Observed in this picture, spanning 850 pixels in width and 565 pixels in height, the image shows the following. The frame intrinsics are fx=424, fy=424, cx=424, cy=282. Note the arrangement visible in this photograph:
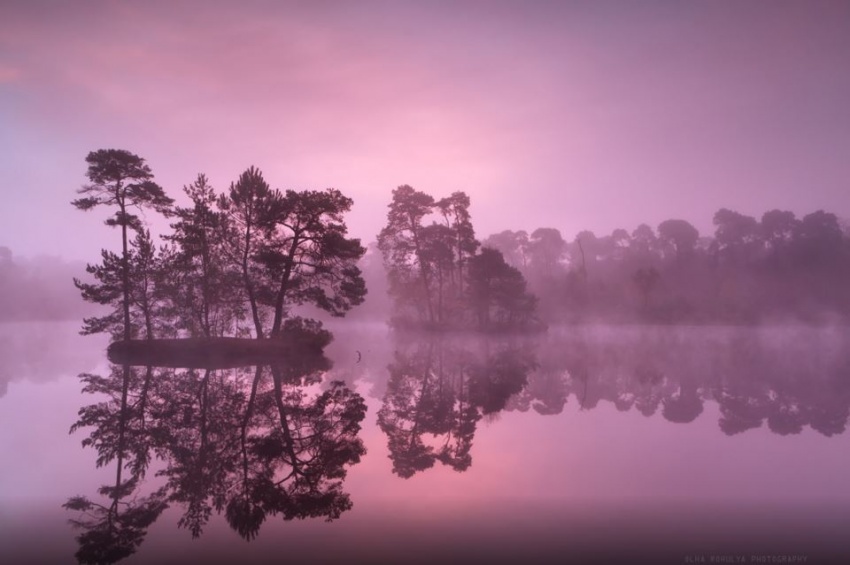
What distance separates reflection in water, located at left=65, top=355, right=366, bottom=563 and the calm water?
0.14ft

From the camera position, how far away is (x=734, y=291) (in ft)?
242

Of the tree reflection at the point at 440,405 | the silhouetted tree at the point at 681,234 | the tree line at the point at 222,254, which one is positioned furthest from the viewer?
the silhouetted tree at the point at 681,234

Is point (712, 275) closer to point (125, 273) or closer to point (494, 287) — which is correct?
point (494, 287)

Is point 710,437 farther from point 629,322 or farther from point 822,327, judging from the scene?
point 822,327

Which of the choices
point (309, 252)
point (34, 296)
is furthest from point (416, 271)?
point (34, 296)

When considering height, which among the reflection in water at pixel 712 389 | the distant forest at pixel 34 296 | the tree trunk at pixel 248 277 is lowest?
the reflection in water at pixel 712 389

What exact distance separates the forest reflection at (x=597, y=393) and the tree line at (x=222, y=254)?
9.39 metres

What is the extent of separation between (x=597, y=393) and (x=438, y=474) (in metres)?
9.45

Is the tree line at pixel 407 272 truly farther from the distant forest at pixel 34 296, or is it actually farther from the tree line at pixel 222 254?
the distant forest at pixel 34 296

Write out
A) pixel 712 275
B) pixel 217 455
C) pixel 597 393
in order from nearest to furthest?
1. pixel 217 455
2. pixel 597 393
3. pixel 712 275

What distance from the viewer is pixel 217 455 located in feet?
24.7

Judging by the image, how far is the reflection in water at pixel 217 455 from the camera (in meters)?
5.39

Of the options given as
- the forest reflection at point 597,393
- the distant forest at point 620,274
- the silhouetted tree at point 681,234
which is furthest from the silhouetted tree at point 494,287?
the silhouetted tree at point 681,234

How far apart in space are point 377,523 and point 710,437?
7737 mm
